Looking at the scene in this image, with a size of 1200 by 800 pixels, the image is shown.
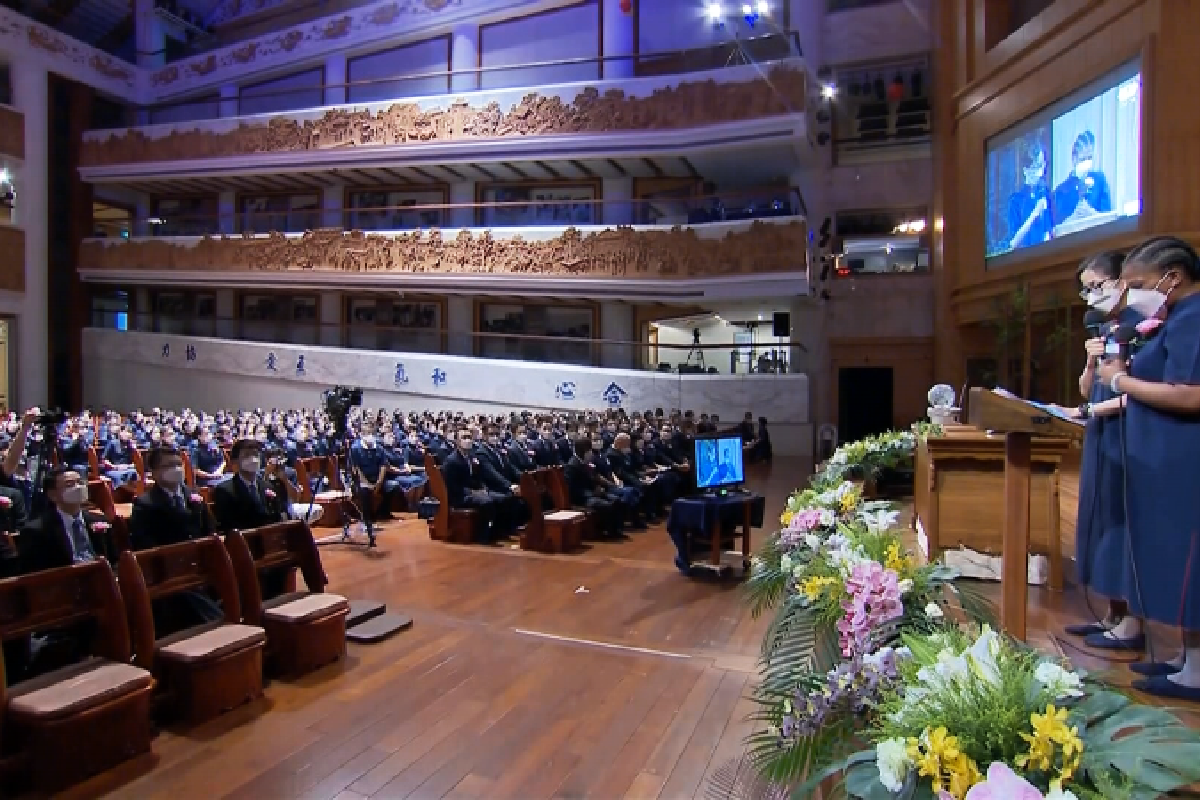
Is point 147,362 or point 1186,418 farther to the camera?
point 147,362

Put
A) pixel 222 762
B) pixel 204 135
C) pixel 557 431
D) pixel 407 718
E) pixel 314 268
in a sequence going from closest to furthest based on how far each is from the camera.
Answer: pixel 222 762
pixel 407 718
pixel 557 431
pixel 314 268
pixel 204 135

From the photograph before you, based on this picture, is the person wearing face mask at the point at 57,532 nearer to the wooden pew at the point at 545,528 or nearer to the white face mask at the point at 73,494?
the white face mask at the point at 73,494

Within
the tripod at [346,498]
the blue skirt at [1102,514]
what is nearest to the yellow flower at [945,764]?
the blue skirt at [1102,514]

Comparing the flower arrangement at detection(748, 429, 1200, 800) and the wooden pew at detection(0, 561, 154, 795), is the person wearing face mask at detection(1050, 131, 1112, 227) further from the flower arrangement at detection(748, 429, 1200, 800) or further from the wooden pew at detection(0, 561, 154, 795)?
the wooden pew at detection(0, 561, 154, 795)

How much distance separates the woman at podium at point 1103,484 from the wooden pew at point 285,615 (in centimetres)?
376

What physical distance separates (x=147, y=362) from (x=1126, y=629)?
76.8ft

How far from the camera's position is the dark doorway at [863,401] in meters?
16.9

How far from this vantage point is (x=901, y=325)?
16547 mm

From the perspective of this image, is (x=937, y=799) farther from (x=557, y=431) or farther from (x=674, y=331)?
(x=674, y=331)

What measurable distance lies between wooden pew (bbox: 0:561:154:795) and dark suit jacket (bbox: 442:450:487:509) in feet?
15.5

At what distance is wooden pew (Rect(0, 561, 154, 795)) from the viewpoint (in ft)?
10.2

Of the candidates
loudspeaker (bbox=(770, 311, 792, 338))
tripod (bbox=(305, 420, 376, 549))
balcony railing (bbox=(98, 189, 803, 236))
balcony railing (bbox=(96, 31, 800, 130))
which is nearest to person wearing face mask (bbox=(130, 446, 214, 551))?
tripod (bbox=(305, 420, 376, 549))

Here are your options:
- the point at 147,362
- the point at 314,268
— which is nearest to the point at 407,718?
the point at 314,268

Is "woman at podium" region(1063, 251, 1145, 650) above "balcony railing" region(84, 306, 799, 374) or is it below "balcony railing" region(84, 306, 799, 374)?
below
